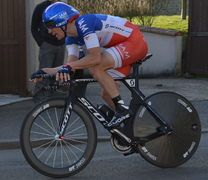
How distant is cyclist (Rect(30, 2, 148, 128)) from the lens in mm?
3822

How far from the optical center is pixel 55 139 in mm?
4031

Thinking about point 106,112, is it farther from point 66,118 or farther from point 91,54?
point 91,54

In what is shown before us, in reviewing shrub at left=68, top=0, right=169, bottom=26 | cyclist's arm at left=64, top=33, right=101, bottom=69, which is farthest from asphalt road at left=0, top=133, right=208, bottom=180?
shrub at left=68, top=0, right=169, bottom=26

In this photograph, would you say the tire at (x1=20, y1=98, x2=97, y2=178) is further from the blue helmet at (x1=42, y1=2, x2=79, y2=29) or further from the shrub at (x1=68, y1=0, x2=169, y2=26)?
the shrub at (x1=68, y1=0, x2=169, y2=26)

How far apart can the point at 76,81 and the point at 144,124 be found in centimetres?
83

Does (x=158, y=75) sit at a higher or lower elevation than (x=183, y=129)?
lower

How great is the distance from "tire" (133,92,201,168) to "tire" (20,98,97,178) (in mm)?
534

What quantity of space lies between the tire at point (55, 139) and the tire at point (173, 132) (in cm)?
53

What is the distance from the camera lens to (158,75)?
12141mm

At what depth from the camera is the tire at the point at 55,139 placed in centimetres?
385

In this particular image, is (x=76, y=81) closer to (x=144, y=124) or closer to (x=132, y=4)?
(x=144, y=124)

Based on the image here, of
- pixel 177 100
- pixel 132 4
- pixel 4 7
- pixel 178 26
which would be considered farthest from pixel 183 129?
pixel 178 26

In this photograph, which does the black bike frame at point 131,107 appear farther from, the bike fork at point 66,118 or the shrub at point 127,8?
the shrub at point 127,8

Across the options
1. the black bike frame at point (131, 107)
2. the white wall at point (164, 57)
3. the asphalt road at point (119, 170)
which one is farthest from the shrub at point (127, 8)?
the black bike frame at point (131, 107)
